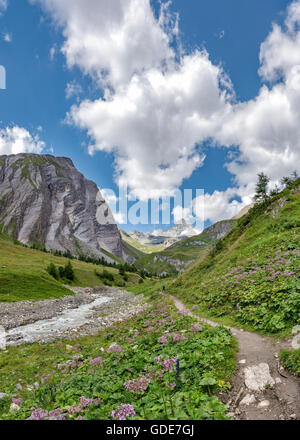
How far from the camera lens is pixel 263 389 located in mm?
6039

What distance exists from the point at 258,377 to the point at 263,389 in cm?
48

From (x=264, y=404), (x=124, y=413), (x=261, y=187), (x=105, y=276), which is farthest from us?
(x=105, y=276)

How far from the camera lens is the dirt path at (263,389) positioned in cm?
514

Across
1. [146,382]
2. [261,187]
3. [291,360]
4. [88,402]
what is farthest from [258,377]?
[261,187]

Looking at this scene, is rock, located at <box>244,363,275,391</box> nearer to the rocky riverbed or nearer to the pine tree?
the rocky riverbed

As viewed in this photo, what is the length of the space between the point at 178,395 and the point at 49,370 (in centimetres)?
1071

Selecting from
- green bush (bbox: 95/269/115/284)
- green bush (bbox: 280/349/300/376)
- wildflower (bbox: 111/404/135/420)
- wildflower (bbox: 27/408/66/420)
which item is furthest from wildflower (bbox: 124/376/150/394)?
green bush (bbox: 95/269/115/284)

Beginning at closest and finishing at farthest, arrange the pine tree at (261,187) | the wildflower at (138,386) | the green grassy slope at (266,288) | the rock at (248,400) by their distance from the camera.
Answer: the rock at (248,400)
the wildflower at (138,386)
the green grassy slope at (266,288)
the pine tree at (261,187)

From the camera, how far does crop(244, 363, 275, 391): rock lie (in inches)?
243

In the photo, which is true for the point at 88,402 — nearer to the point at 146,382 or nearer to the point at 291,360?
the point at 146,382

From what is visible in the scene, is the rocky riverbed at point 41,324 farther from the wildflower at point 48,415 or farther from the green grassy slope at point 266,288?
the wildflower at point 48,415

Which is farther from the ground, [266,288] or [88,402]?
[266,288]

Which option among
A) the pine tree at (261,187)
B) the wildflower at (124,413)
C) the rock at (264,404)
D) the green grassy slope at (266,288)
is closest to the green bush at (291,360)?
the rock at (264,404)

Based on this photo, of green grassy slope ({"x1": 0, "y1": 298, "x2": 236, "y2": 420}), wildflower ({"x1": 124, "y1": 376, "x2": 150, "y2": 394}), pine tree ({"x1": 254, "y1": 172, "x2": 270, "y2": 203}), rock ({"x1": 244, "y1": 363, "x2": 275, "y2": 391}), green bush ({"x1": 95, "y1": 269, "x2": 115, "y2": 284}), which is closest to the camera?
green grassy slope ({"x1": 0, "y1": 298, "x2": 236, "y2": 420})
